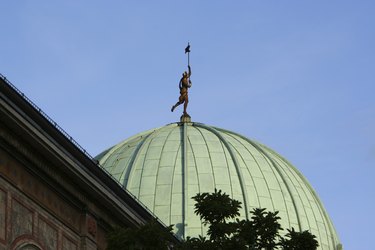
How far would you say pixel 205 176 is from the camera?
6297 cm

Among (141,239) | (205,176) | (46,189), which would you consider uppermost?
(205,176)

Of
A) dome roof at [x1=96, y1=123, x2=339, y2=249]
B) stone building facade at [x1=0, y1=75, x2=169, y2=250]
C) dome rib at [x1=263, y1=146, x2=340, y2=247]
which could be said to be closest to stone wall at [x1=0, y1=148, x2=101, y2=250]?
stone building facade at [x1=0, y1=75, x2=169, y2=250]

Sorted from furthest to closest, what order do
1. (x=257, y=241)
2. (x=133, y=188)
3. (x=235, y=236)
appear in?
(x=133, y=188)
(x=257, y=241)
(x=235, y=236)

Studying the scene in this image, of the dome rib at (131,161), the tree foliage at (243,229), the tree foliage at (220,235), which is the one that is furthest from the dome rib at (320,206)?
the tree foliage at (243,229)

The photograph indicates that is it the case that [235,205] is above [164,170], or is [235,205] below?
below

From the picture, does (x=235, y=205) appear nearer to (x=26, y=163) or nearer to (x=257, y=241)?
(x=257, y=241)

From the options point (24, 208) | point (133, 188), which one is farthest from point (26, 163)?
point (133, 188)

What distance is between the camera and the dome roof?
204 feet

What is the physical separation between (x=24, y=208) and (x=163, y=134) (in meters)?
23.3

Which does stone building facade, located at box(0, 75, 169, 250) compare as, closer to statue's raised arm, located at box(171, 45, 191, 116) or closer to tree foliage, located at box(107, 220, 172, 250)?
tree foliage, located at box(107, 220, 172, 250)

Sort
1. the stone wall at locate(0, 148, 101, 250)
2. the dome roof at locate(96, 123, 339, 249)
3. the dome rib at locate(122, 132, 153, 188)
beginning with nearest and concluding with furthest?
the stone wall at locate(0, 148, 101, 250) → the dome roof at locate(96, 123, 339, 249) → the dome rib at locate(122, 132, 153, 188)

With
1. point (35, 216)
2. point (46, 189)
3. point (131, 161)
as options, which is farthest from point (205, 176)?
point (35, 216)

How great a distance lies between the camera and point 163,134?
6662 centimetres

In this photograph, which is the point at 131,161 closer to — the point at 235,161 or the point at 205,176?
the point at 205,176
